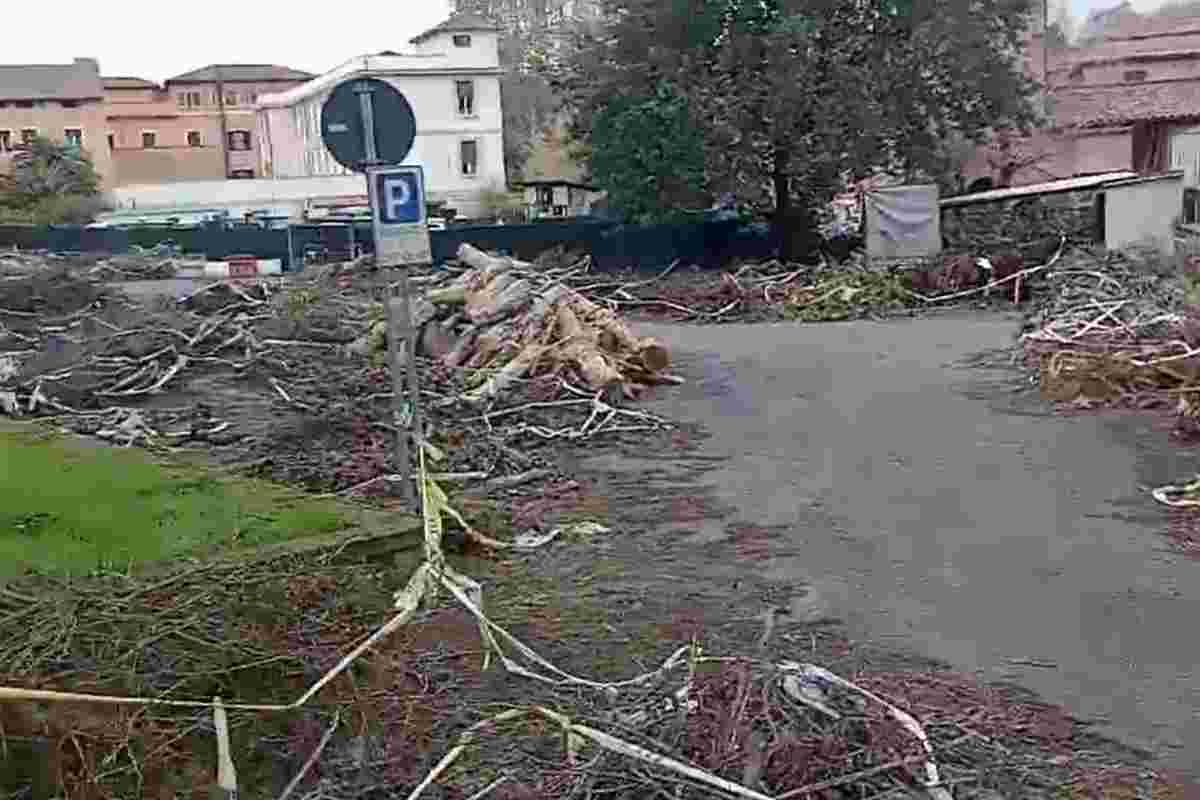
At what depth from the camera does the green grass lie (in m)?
6.98

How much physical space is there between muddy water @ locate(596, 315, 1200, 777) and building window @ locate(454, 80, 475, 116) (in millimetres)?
44886

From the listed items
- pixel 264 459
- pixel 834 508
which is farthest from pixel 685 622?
pixel 264 459

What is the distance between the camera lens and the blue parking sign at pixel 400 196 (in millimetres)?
7965

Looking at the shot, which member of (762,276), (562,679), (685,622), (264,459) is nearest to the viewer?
(562,679)

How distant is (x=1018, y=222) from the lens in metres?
29.1

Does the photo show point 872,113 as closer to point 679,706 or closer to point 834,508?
point 834,508

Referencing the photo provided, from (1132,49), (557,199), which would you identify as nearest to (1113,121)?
(1132,49)

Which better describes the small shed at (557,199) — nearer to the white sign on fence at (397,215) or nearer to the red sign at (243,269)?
Answer: the red sign at (243,269)

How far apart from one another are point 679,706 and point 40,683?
6.90ft

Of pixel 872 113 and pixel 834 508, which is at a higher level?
pixel 872 113

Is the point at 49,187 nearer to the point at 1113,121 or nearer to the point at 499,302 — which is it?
the point at 1113,121

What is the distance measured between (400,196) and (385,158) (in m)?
0.34

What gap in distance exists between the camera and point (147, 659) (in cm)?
504

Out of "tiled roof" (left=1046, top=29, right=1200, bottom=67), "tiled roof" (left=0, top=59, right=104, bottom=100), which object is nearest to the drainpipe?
"tiled roof" (left=0, top=59, right=104, bottom=100)
